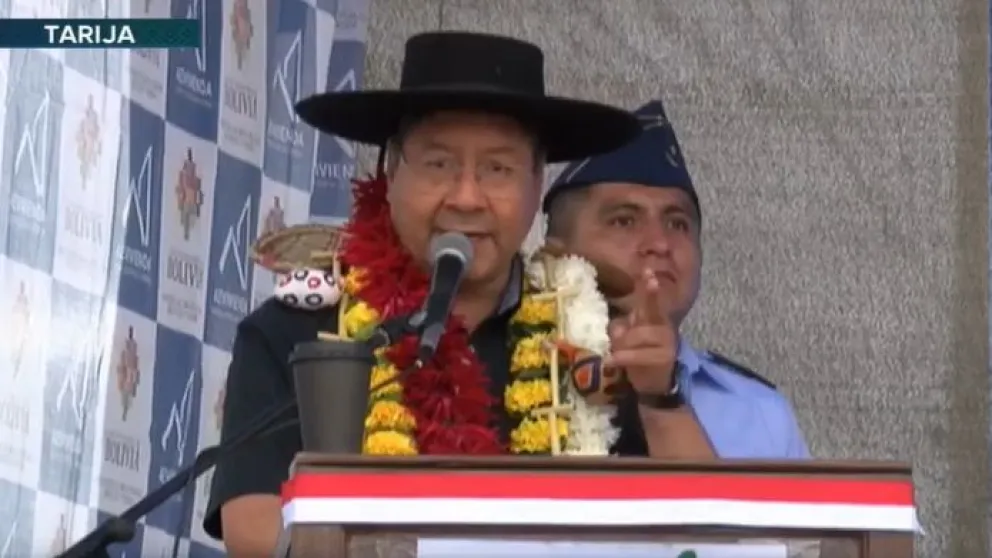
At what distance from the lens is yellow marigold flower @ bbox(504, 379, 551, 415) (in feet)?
12.0

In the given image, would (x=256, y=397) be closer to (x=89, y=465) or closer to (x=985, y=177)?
(x=89, y=465)

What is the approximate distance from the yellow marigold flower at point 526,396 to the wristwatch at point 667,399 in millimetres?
143

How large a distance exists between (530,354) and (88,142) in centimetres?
124

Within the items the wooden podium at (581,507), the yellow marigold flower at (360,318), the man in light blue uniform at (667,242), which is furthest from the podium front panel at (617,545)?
the man in light blue uniform at (667,242)

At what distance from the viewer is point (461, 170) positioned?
143 inches

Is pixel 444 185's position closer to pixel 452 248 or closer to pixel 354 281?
pixel 354 281

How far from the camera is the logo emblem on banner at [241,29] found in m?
4.84

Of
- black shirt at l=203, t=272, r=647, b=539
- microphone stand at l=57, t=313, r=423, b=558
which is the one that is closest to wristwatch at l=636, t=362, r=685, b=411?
black shirt at l=203, t=272, r=647, b=539

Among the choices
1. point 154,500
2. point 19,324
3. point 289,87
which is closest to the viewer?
point 154,500

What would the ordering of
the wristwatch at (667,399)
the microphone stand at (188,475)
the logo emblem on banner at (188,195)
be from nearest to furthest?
the microphone stand at (188,475), the wristwatch at (667,399), the logo emblem on banner at (188,195)

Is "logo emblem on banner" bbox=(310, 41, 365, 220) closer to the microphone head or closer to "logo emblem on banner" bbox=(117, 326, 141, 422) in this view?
"logo emblem on banner" bbox=(117, 326, 141, 422)

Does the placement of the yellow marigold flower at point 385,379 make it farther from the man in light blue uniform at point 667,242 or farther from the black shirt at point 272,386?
the man in light blue uniform at point 667,242

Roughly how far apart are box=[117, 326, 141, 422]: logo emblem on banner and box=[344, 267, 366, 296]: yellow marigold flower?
0.98 m

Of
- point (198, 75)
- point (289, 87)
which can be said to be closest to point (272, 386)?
point (198, 75)
